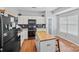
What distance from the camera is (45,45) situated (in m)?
2.98

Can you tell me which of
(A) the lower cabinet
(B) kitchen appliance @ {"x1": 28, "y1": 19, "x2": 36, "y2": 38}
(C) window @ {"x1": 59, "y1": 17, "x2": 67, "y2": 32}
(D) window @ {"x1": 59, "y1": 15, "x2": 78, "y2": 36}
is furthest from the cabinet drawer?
(C) window @ {"x1": 59, "y1": 17, "x2": 67, "y2": 32}

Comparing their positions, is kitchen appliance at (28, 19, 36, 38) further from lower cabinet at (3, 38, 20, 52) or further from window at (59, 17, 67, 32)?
lower cabinet at (3, 38, 20, 52)

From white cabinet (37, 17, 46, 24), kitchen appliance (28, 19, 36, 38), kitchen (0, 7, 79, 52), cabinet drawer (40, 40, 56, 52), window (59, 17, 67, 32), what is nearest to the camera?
cabinet drawer (40, 40, 56, 52)

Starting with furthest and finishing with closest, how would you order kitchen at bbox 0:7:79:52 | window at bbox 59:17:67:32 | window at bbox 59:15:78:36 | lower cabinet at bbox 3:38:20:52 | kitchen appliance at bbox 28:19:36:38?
window at bbox 59:17:67:32, kitchen appliance at bbox 28:19:36:38, window at bbox 59:15:78:36, kitchen at bbox 0:7:79:52, lower cabinet at bbox 3:38:20:52

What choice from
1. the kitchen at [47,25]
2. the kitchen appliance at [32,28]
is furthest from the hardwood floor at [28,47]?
the kitchen appliance at [32,28]

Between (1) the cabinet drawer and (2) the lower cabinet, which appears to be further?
(1) the cabinet drawer

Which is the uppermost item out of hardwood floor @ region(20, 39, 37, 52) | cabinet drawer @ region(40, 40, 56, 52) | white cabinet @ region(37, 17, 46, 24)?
white cabinet @ region(37, 17, 46, 24)

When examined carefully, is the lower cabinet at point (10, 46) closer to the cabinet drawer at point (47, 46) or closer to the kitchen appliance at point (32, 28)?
the cabinet drawer at point (47, 46)

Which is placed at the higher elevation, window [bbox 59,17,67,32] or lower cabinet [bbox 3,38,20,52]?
window [bbox 59,17,67,32]

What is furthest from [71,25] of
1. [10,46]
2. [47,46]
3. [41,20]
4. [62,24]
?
[10,46]

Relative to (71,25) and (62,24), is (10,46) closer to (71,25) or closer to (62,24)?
(71,25)
